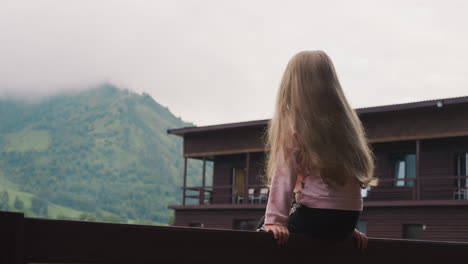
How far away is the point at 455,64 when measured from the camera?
391ft

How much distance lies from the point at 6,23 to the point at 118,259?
7597 inches

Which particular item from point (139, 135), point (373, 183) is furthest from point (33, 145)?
point (373, 183)

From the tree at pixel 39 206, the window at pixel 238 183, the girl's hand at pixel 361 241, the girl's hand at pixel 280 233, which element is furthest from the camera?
the tree at pixel 39 206

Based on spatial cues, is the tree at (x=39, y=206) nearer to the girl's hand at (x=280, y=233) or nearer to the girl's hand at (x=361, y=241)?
the girl's hand at (x=361, y=241)

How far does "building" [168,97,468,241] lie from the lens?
61.5ft

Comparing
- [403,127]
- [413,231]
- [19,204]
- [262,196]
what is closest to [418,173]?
[403,127]

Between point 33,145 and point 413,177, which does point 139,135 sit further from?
point 413,177

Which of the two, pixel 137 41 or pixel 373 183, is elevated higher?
pixel 137 41

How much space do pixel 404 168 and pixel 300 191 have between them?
755 inches

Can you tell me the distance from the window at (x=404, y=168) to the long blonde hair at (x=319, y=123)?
1894 centimetres

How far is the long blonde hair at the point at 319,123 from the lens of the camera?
2391 mm

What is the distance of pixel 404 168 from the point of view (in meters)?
21.1

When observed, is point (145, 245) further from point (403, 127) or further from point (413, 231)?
point (403, 127)

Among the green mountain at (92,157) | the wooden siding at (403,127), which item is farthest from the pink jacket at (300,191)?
the green mountain at (92,157)
